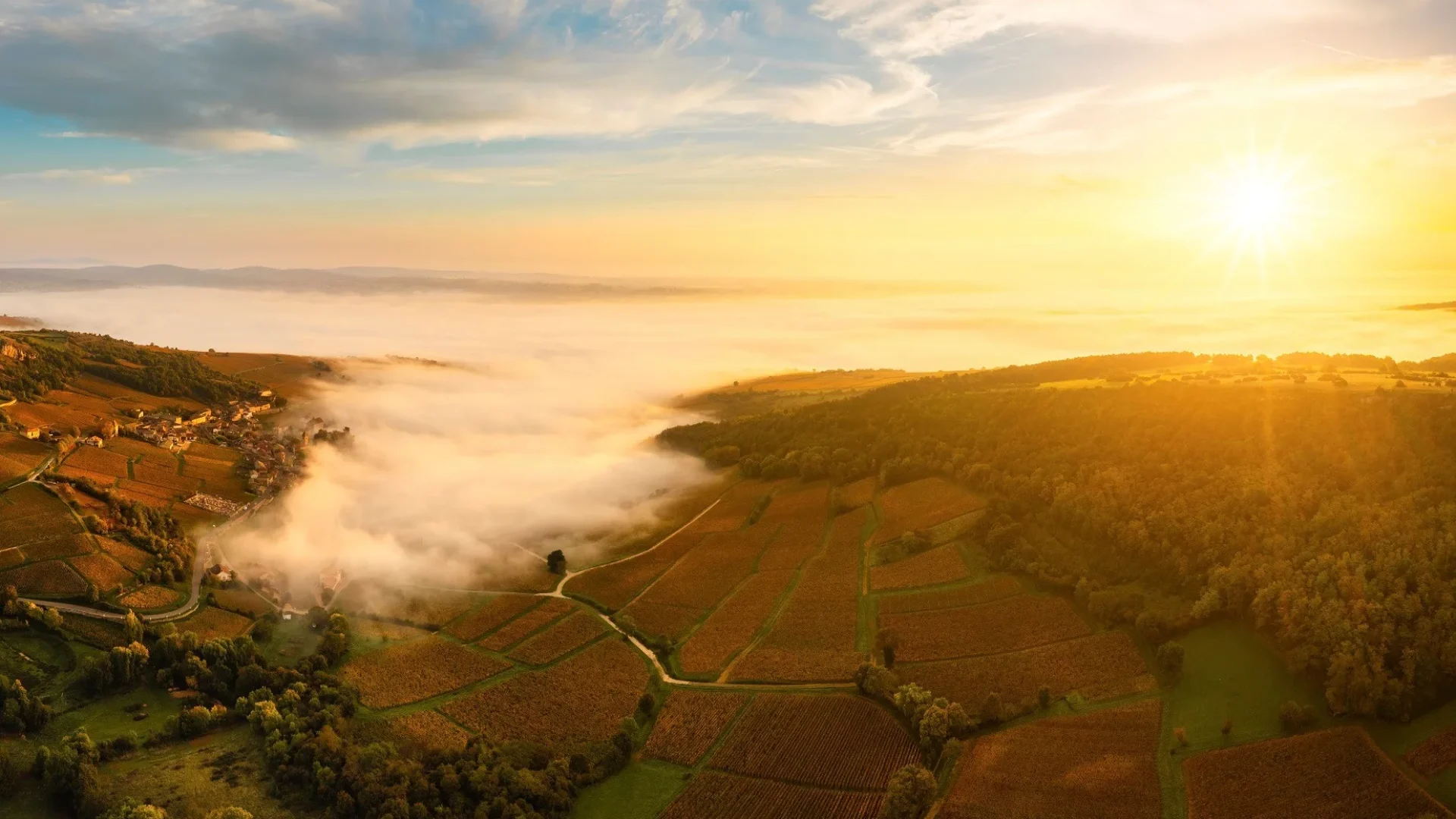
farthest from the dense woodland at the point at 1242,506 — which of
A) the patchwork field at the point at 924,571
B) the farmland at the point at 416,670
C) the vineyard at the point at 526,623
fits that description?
the farmland at the point at 416,670

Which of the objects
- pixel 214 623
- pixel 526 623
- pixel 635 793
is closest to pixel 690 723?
pixel 635 793

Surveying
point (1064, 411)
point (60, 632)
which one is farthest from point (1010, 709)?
point (60, 632)

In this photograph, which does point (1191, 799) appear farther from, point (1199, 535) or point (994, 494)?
point (994, 494)

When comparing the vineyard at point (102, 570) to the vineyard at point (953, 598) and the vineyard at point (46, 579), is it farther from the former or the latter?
the vineyard at point (953, 598)

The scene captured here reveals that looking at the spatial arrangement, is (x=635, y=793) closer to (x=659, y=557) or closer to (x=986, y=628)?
(x=986, y=628)

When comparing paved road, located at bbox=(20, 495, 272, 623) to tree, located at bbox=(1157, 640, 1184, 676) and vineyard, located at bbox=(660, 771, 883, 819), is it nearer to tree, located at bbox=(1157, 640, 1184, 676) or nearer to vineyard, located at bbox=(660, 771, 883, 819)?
vineyard, located at bbox=(660, 771, 883, 819)

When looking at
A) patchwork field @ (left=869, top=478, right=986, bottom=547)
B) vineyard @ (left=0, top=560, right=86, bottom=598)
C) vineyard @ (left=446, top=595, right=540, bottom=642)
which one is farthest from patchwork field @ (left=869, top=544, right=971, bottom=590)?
vineyard @ (left=0, top=560, right=86, bottom=598)
